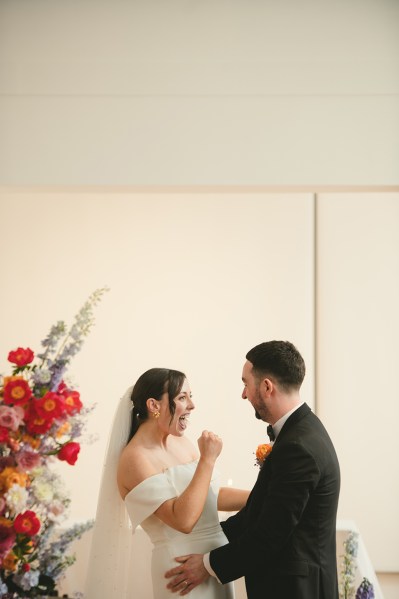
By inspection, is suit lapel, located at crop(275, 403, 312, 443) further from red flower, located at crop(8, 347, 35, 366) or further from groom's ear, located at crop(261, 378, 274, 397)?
red flower, located at crop(8, 347, 35, 366)

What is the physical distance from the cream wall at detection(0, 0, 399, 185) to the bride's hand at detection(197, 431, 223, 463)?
153 cm

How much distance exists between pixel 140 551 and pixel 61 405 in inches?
83.2

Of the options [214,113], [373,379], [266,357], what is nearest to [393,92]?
[214,113]

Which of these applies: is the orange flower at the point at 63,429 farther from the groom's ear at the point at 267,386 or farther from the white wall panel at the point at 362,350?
the white wall panel at the point at 362,350

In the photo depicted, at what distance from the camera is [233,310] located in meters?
5.93

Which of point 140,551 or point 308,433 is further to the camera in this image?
point 140,551

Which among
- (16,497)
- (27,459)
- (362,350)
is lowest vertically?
(16,497)

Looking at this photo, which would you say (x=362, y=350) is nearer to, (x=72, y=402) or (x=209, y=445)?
(x=209, y=445)

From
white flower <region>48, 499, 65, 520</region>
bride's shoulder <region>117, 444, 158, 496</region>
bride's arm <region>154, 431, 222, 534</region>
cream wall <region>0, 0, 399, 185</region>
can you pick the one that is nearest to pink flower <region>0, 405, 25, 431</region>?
white flower <region>48, 499, 65, 520</region>

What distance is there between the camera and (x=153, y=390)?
10.9 ft

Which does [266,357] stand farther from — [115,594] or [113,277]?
[113,277]

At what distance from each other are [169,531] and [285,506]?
647 millimetres

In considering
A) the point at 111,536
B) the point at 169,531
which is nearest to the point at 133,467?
Result: the point at 169,531

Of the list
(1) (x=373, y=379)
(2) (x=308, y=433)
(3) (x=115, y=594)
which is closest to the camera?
(2) (x=308, y=433)
